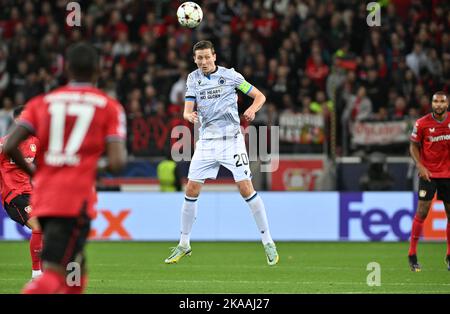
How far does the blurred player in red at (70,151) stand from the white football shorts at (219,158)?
17.3ft

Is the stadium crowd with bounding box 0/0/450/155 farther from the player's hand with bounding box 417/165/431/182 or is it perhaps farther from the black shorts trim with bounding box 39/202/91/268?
the black shorts trim with bounding box 39/202/91/268

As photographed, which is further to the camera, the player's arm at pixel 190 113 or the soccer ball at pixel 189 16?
the soccer ball at pixel 189 16

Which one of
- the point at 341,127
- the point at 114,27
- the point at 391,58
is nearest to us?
the point at 341,127

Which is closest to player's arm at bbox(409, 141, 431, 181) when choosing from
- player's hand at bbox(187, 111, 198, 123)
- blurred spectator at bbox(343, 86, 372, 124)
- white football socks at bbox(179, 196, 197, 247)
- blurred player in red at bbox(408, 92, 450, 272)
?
blurred player in red at bbox(408, 92, 450, 272)

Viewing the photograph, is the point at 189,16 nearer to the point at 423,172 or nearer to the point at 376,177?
the point at 423,172

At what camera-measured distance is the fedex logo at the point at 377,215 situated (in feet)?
57.7

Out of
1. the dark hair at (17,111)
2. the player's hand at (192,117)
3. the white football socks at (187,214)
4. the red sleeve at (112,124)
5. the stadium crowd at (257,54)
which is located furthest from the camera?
the stadium crowd at (257,54)

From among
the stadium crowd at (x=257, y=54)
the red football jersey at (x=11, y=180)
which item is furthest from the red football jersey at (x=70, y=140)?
Answer: the stadium crowd at (x=257, y=54)

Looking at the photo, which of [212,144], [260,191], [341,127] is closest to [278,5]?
[341,127]

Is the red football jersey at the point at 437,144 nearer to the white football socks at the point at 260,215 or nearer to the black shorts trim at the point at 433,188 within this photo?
the black shorts trim at the point at 433,188

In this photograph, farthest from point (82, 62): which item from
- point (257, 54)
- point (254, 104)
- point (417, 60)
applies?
point (417, 60)

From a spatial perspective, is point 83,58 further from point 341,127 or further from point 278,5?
point 278,5

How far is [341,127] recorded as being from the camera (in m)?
19.6
